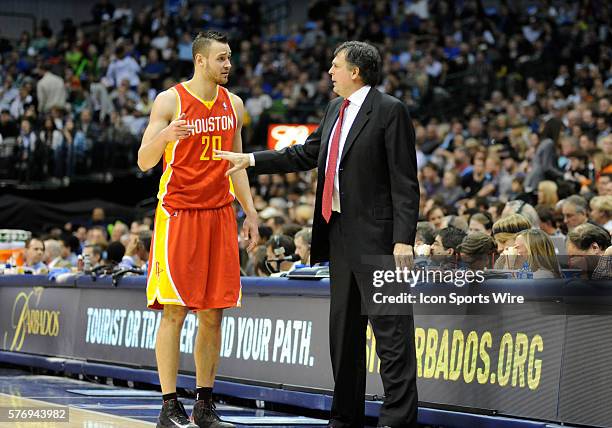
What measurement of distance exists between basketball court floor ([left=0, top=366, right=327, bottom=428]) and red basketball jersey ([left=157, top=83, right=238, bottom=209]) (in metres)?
1.39

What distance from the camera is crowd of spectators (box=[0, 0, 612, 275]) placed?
Result: 13805 mm

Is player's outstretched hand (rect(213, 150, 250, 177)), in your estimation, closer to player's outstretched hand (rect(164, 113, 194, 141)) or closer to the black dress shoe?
player's outstretched hand (rect(164, 113, 194, 141))

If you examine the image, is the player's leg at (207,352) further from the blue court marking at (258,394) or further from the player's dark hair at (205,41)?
the player's dark hair at (205,41)

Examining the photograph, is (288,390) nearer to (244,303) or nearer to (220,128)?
(244,303)

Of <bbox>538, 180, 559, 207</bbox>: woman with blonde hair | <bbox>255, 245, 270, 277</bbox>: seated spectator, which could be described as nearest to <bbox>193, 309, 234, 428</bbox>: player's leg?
<bbox>255, 245, 270, 277</bbox>: seated spectator

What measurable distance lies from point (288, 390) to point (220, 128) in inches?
91.7

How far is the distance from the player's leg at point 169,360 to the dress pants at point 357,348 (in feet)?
3.01

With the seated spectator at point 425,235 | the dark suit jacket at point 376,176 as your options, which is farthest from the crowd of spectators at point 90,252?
the dark suit jacket at point 376,176

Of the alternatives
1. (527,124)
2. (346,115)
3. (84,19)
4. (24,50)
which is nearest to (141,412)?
(346,115)

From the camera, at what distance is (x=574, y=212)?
1027 centimetres

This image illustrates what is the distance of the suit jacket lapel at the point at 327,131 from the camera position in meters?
6.40

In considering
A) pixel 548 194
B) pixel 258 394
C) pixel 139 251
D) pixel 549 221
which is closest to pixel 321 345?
pixel 258 394

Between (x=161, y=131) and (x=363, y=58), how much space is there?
1.20 metres

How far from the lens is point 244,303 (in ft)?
29.0
